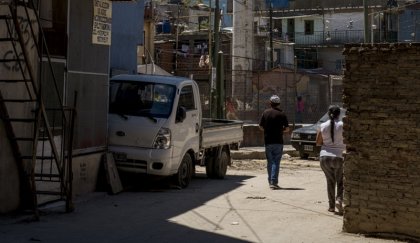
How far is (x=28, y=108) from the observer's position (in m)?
9.45

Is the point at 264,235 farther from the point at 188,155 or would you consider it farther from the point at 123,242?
the point at 188,155

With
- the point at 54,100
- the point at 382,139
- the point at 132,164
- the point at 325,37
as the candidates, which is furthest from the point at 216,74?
the point at 325,37

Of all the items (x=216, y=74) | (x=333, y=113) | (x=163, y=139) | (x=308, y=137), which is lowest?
(x=163, y=139)

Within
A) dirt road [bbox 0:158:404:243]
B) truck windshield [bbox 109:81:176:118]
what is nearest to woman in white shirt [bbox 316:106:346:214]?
dirt road [bbox 0:158:404:243]

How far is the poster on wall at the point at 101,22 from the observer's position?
11.5 meters

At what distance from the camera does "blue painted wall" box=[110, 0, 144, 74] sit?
18219 millimetres

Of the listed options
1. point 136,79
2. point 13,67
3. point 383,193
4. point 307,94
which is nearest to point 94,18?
point 136,79

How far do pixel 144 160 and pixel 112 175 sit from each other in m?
0.65

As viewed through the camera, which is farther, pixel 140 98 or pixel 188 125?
pixel 188 125

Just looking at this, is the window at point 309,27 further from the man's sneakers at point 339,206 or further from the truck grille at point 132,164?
the man's sneakers at point 339,206

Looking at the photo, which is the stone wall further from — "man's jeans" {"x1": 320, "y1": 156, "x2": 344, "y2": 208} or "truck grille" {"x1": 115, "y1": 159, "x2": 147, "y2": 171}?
"truck grille" {"x1": 115, "y1": 159, "x2": 147, "y2": 171}

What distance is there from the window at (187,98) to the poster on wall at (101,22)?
1912 millimetres

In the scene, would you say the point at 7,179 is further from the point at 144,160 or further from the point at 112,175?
the point at 144,160

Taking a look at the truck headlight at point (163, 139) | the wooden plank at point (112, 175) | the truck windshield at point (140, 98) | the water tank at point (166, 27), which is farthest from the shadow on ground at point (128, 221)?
the water tank at point (166, 27)
